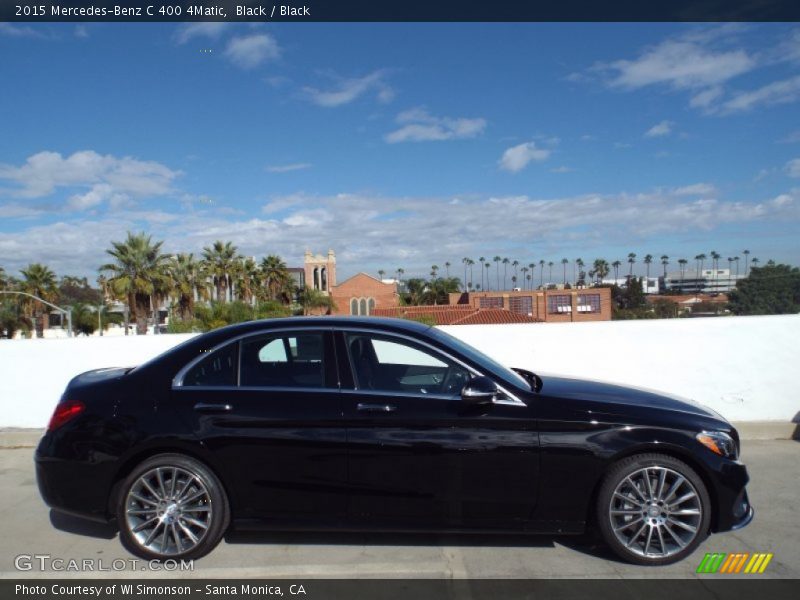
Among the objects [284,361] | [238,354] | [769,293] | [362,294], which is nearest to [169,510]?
[238,354]

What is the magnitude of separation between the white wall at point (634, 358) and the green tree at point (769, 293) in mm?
2236

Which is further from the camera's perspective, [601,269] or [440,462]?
[601,269]

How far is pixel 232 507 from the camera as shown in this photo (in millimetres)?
4066

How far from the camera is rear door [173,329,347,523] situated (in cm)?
397

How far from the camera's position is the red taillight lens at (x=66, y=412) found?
4.18 meters

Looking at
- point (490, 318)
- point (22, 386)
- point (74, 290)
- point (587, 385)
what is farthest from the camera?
point (74, 290)

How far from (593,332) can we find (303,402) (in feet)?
15.7

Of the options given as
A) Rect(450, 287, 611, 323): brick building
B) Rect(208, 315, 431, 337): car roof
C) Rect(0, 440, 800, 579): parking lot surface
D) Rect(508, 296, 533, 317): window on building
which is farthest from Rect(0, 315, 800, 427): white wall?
Rect(508, 296, 533, 317): window on building

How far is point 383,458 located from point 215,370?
4.32 feet

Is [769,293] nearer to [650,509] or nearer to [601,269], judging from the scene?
[650,509]

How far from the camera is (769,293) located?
33.8ft
